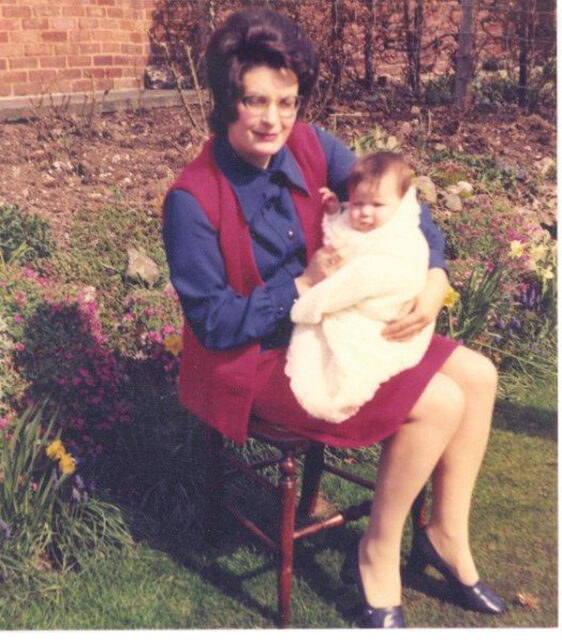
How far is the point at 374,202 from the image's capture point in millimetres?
2242

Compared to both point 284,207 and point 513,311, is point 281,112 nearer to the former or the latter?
point 284,207

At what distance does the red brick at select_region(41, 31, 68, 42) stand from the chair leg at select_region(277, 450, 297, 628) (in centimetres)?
509

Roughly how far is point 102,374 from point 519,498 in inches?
65.1

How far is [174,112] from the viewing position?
19.9 ft

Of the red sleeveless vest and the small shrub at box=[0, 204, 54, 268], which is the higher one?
Result: the red sleeveless vest

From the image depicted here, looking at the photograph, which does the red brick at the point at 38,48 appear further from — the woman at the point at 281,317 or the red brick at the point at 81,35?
the woman at the point at 281,317

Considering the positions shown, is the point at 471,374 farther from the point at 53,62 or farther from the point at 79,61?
the point at 79,61

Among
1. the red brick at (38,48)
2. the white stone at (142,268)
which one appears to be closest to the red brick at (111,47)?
the red brick at (38,48)

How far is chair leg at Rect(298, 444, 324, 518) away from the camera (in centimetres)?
293

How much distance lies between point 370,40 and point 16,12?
9.18 ft

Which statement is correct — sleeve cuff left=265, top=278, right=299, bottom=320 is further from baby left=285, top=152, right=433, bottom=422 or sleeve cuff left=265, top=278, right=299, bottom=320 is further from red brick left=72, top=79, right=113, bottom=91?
red brick left=72, top=79, right=113, bottom=91

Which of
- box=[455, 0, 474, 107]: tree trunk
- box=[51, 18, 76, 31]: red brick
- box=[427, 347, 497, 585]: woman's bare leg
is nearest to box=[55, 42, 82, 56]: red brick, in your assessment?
box=[51, 18, 76, 31]: red brick

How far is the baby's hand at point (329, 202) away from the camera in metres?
2.45

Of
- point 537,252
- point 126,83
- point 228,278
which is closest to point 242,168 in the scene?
point 228,278
